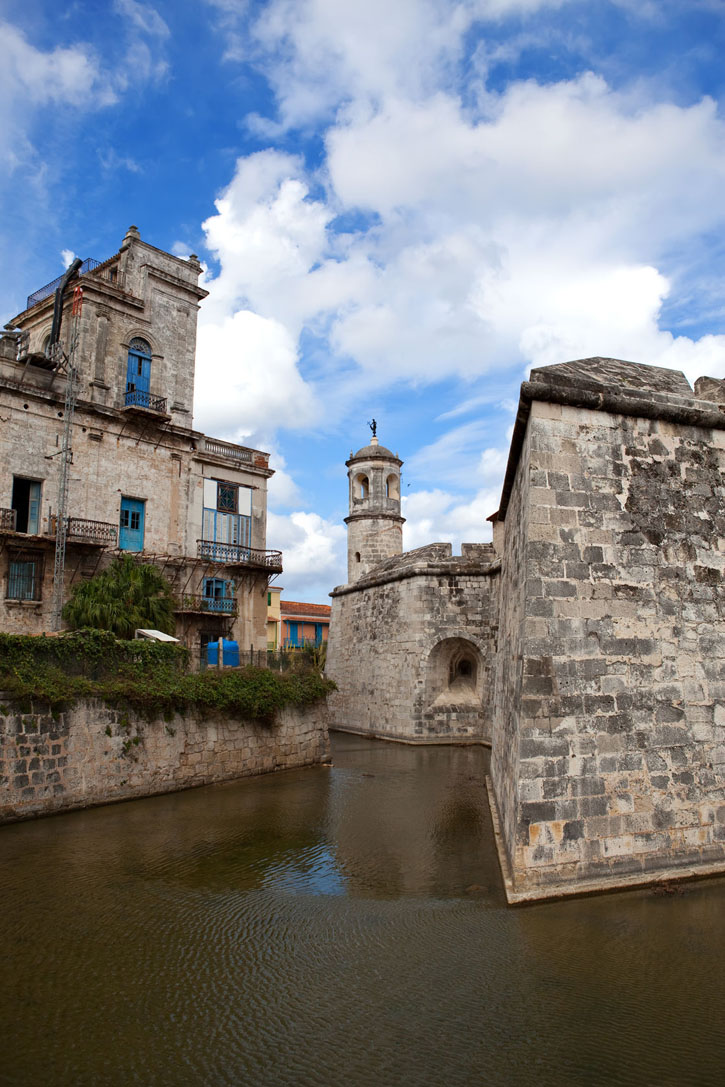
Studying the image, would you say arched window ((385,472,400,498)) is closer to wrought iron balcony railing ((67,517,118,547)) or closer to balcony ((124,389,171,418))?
balcony ((124,389,171,418))

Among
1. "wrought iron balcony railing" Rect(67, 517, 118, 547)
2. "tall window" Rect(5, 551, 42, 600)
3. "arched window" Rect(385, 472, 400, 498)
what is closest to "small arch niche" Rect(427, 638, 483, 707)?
"arched window" Rect(385, 472, 400, 498)

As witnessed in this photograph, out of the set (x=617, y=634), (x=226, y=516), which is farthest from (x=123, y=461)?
(x=617, y=634)

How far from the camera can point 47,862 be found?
6871 mm

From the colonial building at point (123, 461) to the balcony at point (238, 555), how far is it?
0.04 meters

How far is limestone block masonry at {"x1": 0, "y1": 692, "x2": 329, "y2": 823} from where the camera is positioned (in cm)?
838

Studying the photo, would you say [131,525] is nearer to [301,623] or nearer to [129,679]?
[129,679]

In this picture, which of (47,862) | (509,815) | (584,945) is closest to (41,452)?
(47,862)

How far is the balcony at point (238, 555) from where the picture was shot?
18391mm

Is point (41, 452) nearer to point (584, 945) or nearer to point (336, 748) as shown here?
point (336, 748)

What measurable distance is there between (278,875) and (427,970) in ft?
8.47

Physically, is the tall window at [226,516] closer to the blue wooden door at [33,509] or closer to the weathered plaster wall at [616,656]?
the blue wooden door at [33,509]

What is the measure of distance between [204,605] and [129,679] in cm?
778

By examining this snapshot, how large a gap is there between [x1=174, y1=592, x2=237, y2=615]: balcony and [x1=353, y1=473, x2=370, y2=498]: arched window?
20.4ft

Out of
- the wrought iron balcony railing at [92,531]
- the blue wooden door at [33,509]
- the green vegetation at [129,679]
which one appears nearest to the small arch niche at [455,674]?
the green vegetation at [129,679]
